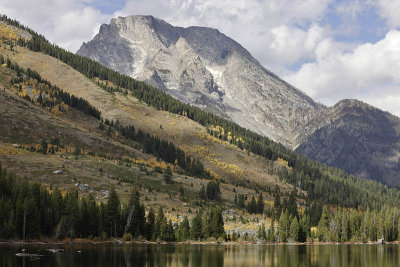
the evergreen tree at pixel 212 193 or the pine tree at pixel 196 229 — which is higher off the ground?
the evergreen tree at pixel 212 193

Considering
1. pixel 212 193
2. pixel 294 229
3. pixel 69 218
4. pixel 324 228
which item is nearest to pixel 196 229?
pixel 294 229

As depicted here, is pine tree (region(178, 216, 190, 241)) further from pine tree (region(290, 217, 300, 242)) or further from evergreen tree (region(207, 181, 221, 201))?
evergreen tree (region(207, 181, 221, 201))

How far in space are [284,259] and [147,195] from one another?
93.6 metres

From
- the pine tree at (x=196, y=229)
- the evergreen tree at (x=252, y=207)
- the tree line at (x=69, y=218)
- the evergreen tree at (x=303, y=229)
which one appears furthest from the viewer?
the evergreen tree at (x=252, y=207)

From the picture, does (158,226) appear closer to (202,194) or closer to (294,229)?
(294,229)

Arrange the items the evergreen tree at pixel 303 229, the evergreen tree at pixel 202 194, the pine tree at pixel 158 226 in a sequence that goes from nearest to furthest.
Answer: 1. the pine tree at pixel 158 226
2. the evergreen tree at pixel 303 229
3. the evergreen tree at pixel 202 194

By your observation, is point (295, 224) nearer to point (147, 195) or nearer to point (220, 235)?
point (220, 235)

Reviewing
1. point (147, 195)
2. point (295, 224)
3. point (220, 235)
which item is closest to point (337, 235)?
point (295, 224)

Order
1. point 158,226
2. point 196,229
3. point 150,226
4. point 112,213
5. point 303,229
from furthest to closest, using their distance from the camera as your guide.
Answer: point 303,229
point 196,229
point 150,226
point 158,226
point 112,213

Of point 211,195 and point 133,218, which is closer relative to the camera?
point 133,218

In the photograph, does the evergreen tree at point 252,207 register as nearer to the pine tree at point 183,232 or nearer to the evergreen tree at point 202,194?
the evergreen tree at point 202,194

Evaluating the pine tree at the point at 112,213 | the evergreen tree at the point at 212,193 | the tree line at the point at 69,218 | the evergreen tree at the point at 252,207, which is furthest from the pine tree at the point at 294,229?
the evergreen tree at the point at 212,193

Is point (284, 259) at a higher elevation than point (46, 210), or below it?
A: below

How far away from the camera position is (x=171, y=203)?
547ft
